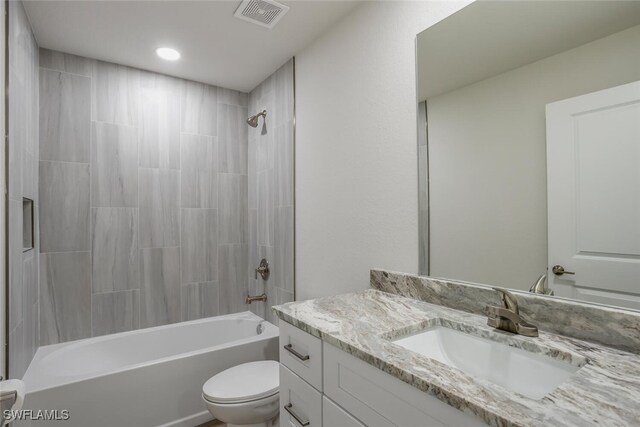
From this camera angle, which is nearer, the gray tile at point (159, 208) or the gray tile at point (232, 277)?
the gray tile at point (159, 208)

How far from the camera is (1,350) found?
4.79 feet

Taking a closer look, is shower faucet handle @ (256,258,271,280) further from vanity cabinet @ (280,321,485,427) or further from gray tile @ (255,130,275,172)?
vanity cabinet @ (280,321,485,427)

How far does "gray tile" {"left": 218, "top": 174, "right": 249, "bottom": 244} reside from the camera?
2977 mm

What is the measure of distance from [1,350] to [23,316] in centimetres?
44

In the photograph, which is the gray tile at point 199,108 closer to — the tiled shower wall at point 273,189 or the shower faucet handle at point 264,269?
the tiled shower wall at point 273,189

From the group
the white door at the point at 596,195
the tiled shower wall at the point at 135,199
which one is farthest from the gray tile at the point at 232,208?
the white door at the point at 596,195

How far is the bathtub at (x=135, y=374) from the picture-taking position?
1.77 meters

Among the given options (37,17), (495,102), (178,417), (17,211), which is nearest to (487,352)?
(495,102)

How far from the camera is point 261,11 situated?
185cm

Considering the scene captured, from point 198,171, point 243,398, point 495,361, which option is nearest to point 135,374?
point 243,398

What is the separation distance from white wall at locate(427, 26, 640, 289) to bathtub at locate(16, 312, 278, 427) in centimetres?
161

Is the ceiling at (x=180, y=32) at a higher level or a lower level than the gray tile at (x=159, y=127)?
higher

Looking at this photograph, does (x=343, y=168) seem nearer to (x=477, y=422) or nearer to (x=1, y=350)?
(x=477, y=422)

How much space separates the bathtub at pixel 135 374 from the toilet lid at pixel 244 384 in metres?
0.29
